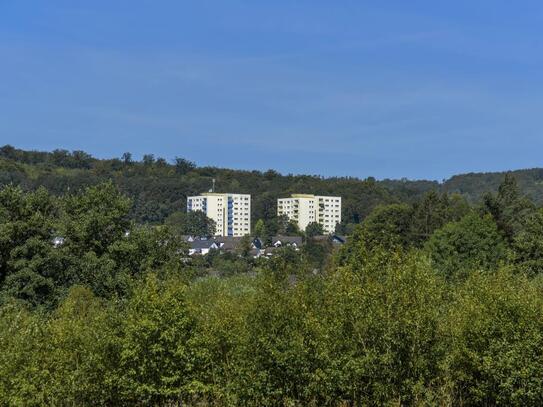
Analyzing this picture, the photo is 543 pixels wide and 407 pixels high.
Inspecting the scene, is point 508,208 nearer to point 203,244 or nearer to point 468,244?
point 468,244

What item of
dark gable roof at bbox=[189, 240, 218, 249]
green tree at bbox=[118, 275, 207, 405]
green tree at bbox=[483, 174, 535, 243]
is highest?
green tree at bbox=[483, 174, 535, 243]

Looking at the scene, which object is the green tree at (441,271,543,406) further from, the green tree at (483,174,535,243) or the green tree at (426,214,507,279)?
the green tree at (483,174,535,243)

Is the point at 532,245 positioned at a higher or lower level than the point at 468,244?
higher

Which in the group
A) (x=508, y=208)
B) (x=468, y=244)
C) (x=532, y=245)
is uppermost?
(x=508, y=208)

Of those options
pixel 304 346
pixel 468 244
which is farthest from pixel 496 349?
pixel 468 244


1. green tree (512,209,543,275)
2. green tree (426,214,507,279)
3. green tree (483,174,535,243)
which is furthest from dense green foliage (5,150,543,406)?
green tree (483,174,535,243)

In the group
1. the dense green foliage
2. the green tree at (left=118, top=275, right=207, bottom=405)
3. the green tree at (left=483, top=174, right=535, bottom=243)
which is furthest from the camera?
the green tree at (left=483, top=174, right=535, bottom=243)

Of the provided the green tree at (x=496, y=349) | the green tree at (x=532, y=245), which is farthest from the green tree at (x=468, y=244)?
the green tree at (x=496, y=349)

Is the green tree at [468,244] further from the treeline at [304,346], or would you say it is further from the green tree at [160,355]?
the green tree at [160,355]

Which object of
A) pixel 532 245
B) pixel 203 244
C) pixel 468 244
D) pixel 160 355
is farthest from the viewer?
pixel 203 244

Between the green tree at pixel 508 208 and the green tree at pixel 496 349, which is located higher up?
the green tree at pixel 508 208

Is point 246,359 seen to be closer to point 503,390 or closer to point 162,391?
point 162,391

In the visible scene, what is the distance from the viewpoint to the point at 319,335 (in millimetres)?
22594

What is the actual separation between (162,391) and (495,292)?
10306mm
